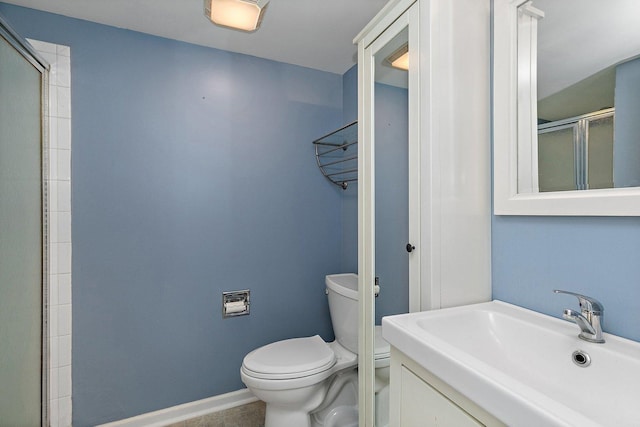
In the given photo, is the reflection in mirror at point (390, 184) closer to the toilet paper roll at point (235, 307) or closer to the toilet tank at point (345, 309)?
the toilet tank at point (345, 309)

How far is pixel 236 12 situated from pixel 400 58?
75cm

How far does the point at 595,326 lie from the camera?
68cm

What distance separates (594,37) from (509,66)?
0.20 metres

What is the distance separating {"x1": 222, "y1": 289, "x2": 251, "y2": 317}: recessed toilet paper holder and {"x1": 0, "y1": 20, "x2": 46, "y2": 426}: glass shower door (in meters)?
0.88

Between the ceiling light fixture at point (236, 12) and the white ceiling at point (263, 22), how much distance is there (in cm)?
19

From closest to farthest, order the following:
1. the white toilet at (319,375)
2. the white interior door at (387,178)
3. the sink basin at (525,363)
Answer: the sink basin at (525,363)
the white interior door at (387,178)
the white toilet at (319,375)

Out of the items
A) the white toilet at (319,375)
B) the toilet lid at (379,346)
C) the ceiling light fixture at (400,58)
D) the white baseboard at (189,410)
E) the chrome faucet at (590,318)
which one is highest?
the ceiling light fixture at (400,58)

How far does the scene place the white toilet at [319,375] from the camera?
4.56 ft

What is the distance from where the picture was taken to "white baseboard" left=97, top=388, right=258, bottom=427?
Answer: 1662 millimetres

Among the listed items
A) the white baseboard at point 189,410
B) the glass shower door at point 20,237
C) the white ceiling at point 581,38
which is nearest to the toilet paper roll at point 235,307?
the white baseboard at point 189,410

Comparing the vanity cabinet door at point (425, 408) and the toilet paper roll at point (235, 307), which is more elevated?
the vanity cabinet door at point (425, 408)

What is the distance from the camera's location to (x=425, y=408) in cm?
70

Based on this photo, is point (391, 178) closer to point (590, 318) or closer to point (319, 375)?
point (590, 318)

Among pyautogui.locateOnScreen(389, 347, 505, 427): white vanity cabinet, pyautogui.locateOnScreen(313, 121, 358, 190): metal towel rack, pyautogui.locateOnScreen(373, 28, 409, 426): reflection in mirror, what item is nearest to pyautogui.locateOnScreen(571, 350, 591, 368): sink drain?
pyautogui.locateOnScreen(389, 347, 505, 427): white vanity cabinet
